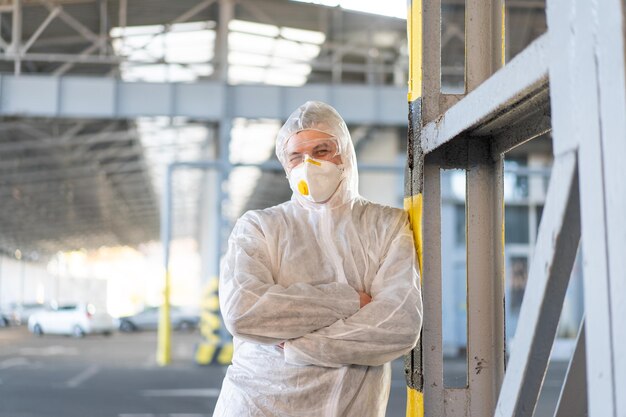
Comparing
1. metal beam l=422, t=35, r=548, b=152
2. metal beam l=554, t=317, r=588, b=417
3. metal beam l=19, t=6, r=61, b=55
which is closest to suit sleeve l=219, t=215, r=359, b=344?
metal beam l=422, t=35, r=548, b=152

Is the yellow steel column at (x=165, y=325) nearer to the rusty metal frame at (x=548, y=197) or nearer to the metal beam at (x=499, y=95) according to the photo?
the rusty metal frame at (x=548, y=197)

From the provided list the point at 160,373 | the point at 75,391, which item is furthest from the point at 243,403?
the point at 160,373

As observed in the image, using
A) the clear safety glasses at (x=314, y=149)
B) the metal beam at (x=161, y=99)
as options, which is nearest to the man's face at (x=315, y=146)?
the clear safety glasses at (x=314, y=149)

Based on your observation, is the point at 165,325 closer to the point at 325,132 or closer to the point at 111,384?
the point at 111,384

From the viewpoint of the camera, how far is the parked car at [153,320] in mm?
27859

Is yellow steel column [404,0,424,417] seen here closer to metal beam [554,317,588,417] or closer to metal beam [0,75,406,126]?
metal beam [554,317,588,417]

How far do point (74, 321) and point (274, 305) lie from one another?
22794mm

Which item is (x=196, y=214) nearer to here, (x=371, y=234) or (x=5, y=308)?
(x=5, y=308)

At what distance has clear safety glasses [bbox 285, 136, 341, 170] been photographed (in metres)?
2.40

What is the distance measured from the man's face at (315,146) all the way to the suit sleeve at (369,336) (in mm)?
495

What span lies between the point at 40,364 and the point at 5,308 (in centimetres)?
1684

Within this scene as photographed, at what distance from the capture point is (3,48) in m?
14.6

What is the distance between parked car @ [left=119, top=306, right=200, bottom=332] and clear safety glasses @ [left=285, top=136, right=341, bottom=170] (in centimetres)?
2661

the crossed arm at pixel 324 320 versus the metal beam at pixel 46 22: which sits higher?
the metal beam at pixel 46 22
